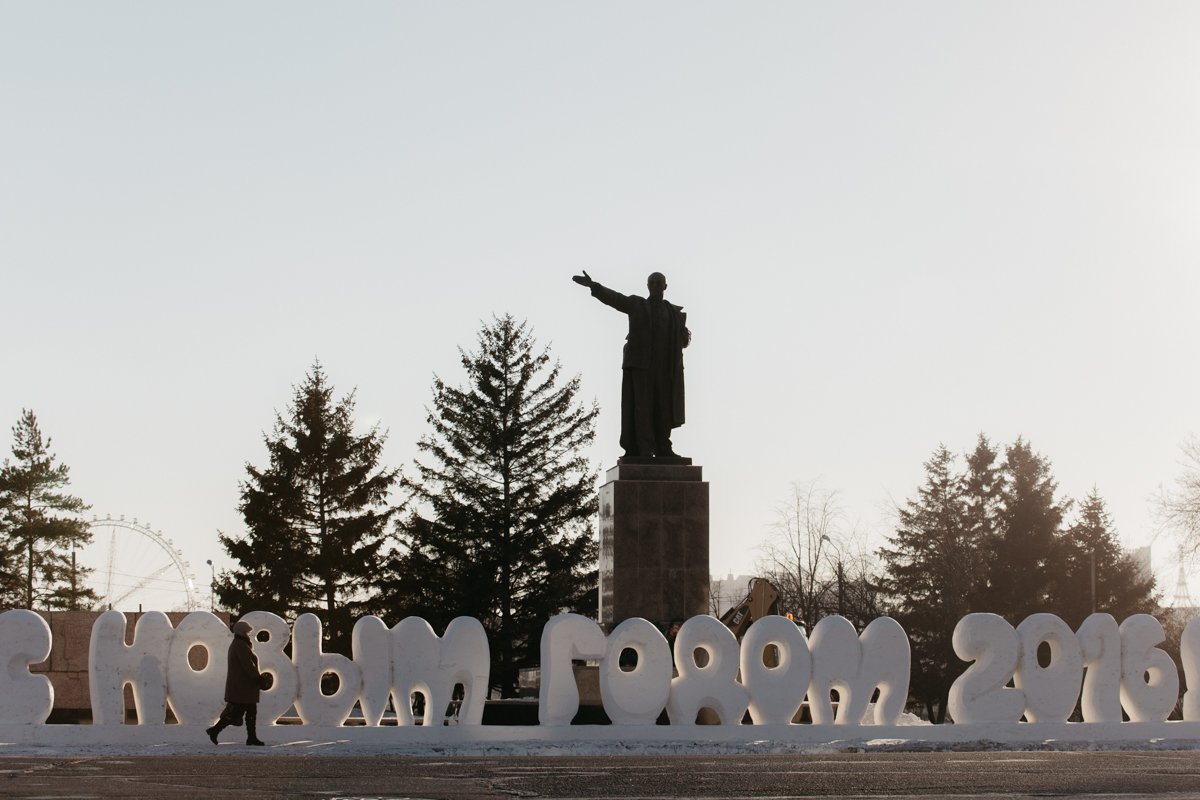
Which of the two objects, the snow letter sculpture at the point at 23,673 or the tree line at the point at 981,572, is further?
the tree line at the point at 981,572

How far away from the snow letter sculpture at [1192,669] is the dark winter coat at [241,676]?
1124 centimetres

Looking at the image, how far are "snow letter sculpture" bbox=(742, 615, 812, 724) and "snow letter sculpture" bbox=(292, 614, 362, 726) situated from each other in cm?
457

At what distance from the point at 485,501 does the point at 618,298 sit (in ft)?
89.2

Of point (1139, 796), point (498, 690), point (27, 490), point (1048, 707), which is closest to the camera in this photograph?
point (1139, 796)

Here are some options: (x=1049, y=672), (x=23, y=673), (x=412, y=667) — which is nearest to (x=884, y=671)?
(x=1049, y=672)

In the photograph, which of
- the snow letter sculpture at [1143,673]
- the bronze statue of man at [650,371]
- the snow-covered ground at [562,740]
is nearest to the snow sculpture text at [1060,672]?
the snow letter sculpture at [1143,673]

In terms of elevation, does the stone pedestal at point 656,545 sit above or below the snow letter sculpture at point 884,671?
above

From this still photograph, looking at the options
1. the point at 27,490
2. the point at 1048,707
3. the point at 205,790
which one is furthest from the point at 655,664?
the point at 27,490

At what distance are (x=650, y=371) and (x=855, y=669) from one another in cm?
564

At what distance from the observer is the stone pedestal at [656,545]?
2230cm

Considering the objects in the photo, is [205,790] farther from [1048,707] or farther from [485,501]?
[485,501]

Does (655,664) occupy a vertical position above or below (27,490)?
below

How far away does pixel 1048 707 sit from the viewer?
19938 millimetres

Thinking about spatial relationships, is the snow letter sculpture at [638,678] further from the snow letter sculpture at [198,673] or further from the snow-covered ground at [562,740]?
the snow letter sculpture at [198,673]
